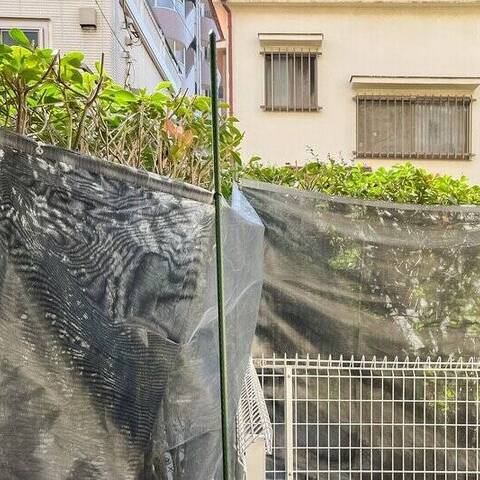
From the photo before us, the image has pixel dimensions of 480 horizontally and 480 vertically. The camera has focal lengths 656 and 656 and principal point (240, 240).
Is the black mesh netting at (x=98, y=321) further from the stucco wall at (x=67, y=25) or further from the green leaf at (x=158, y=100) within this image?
the stucco wall at (x=67, y=25)

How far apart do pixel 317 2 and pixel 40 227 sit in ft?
33.1

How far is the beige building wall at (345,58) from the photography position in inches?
415

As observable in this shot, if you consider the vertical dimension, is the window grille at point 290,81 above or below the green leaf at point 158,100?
above

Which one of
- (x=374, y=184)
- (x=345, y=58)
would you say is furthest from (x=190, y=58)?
(x=374, y=184)

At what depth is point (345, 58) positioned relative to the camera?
35.2 ft

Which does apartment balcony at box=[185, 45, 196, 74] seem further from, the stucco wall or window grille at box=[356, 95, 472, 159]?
the stucco wall

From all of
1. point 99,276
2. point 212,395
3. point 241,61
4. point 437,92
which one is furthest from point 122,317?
point 437,92

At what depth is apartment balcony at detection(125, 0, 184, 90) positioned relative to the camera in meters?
8.91

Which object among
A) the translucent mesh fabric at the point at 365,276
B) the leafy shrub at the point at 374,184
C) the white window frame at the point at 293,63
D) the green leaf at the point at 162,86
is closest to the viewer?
the green leaf at the point at 162,86

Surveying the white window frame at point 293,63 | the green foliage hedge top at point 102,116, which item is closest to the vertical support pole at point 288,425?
the green foliage hedge top at point 102,116

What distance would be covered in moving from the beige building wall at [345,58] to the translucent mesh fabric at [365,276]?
693cm

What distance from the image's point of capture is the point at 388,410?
3.52 m

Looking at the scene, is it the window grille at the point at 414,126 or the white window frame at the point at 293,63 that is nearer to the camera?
the white window frame at the point at 293,63

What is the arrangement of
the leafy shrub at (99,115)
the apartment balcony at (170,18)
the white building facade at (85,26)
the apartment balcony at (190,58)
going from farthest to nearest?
the apartment balcony at (190,58), the apartment balcony at (170,18), the white building facade at (85,26), the leafy shrub at (99,115)
